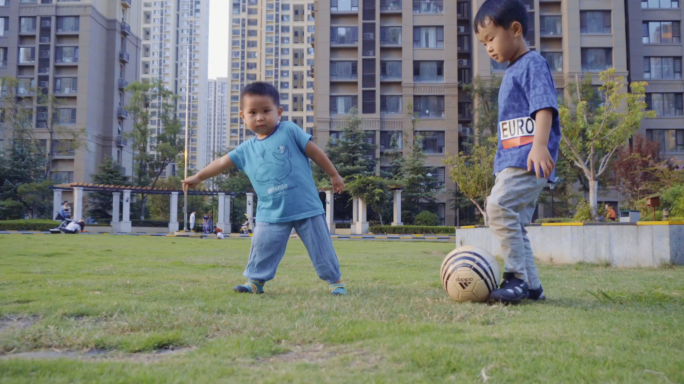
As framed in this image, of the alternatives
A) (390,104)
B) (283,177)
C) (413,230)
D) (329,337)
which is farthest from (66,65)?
(329,337)

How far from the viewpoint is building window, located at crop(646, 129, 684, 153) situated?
46438mm

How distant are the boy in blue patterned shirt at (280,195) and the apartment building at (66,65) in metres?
49.9

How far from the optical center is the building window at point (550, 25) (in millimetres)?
46719

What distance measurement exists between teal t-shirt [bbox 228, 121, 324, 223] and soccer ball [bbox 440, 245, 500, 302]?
1.24 meters

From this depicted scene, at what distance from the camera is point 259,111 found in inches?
189

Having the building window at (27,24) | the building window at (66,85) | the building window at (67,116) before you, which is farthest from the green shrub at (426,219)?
the building window at (27,24)

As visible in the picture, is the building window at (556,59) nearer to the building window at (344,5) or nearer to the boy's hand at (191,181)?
the building window at (344,5)

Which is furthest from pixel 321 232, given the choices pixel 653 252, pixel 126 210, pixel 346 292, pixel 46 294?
pixel 126 210

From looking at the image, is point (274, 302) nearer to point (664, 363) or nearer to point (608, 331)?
point (608, 331)

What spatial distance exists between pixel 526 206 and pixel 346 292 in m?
1.59

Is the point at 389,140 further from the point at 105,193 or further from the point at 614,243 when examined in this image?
the point at 614,243

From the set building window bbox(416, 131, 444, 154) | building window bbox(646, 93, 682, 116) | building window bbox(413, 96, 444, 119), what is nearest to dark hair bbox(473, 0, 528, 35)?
building window bbox(416, 131, 444, 154)

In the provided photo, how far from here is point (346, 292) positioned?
4.73 metres

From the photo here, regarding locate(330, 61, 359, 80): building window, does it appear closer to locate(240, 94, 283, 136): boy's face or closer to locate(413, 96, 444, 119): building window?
locate(413, 96, 444, 119): building window
